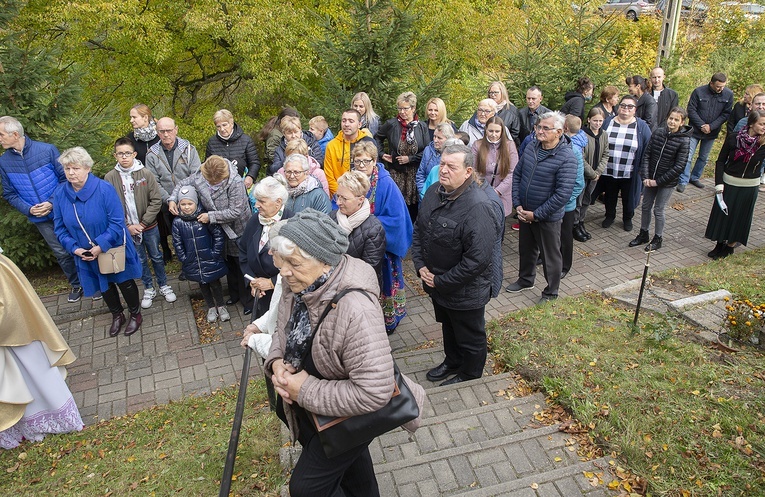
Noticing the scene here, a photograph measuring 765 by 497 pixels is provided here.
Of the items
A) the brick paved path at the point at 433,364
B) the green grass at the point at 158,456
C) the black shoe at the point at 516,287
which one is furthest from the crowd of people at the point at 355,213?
the green grass at the point at 158,456

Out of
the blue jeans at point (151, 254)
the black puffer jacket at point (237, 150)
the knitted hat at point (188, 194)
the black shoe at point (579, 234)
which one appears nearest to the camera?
the knitted hat at point (188, 194)

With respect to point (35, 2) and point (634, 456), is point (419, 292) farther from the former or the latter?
point (35, 2)

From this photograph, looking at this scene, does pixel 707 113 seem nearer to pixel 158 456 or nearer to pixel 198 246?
pixel 198 246

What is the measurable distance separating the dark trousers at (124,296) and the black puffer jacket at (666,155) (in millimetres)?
6952

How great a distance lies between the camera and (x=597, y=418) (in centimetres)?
406

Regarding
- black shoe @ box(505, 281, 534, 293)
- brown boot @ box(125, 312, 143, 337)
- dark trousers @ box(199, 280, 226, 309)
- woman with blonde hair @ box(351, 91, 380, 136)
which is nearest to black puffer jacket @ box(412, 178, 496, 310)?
black shoe @ box(505, 281, 534, 293)

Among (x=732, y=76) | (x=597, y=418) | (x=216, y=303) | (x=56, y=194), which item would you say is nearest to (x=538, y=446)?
(x=597, y=418)

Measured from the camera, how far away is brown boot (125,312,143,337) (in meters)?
6.41

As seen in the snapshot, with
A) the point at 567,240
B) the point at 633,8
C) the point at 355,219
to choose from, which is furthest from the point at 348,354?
the point at 633,8

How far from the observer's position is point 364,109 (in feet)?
25.3

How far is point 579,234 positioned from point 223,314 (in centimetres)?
535

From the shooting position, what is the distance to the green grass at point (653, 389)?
3533mm

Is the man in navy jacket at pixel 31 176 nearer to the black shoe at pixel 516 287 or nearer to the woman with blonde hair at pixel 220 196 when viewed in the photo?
the woman with blonde hair at pixel 220 196

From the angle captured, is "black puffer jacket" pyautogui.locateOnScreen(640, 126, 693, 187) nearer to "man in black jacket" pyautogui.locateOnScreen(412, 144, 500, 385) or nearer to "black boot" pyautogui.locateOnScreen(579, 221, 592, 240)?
"black boot" pyautogui.locateOnScreen(579, 221, 592, 240)
